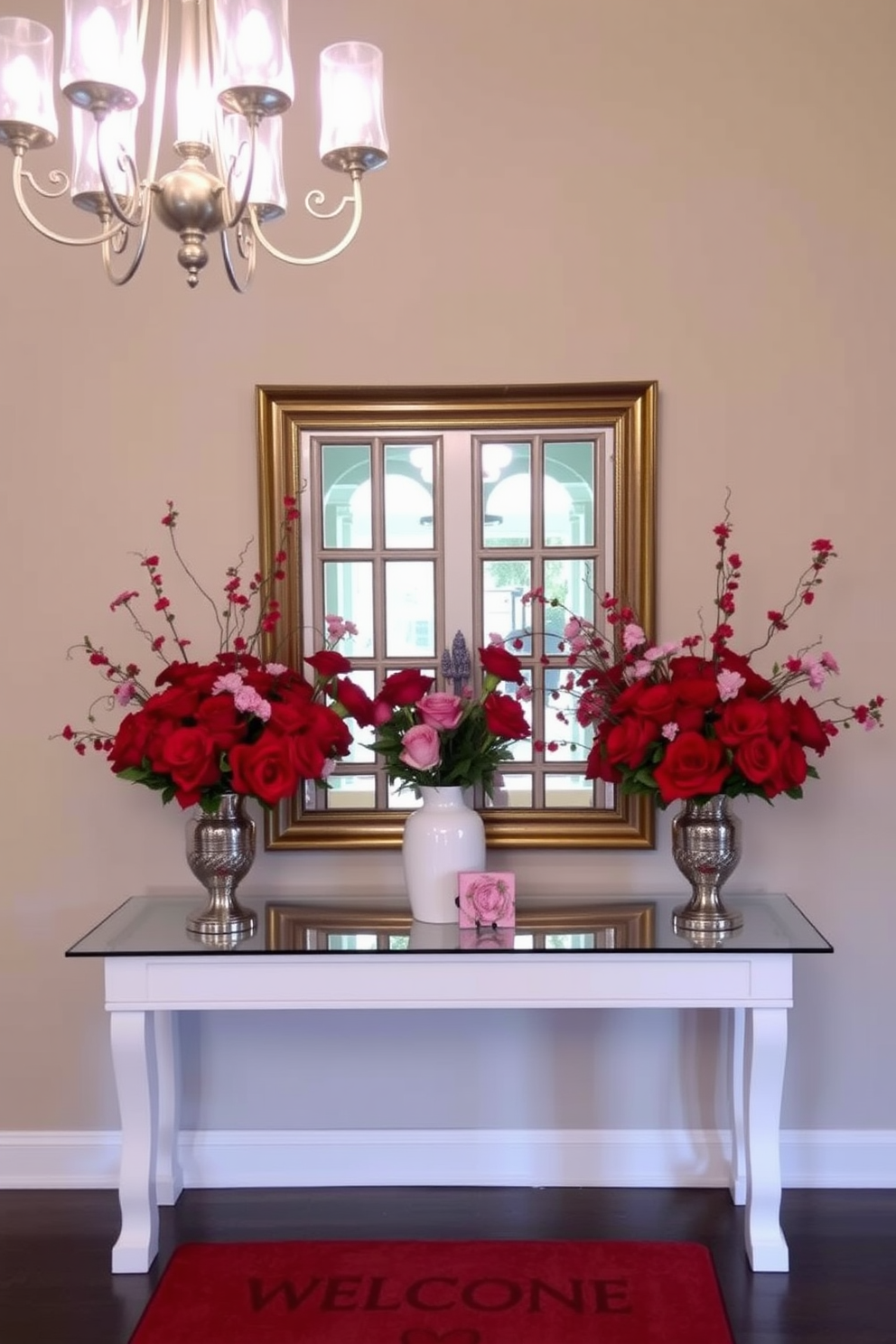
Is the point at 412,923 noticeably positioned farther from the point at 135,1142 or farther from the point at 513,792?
the point at 135,1142

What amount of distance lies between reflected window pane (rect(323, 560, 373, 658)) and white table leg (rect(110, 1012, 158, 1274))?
1035mm

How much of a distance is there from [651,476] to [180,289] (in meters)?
1.30

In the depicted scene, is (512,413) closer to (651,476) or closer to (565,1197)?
(651,476)

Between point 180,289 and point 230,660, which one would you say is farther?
point 180,289

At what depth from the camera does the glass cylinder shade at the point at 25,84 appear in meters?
1.71

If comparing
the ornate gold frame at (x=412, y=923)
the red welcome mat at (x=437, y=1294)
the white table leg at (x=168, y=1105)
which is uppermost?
the ornate gold frame at (x=412, y=923)

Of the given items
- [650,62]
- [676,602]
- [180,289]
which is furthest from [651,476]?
[180,289]

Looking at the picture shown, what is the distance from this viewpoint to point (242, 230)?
6.45 feet

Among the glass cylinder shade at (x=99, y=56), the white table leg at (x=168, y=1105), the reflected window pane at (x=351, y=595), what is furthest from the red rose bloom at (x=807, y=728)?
the glass cylinder shade at (x=99, y=56)

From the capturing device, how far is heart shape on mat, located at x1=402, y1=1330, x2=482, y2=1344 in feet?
7.99

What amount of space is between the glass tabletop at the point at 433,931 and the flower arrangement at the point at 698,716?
31 cm

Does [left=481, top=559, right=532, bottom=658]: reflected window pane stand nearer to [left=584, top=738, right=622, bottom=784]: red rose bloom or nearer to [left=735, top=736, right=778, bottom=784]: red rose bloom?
[left=584, top=738, right=622, bottom=784]: red rose bloom

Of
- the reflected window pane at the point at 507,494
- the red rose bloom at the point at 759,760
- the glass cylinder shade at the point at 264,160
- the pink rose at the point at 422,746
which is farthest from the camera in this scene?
the reflected window pane at the point at 507,494

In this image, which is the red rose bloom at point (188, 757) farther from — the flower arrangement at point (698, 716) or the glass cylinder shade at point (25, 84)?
the glass cylinder shade at point (25, 84)
